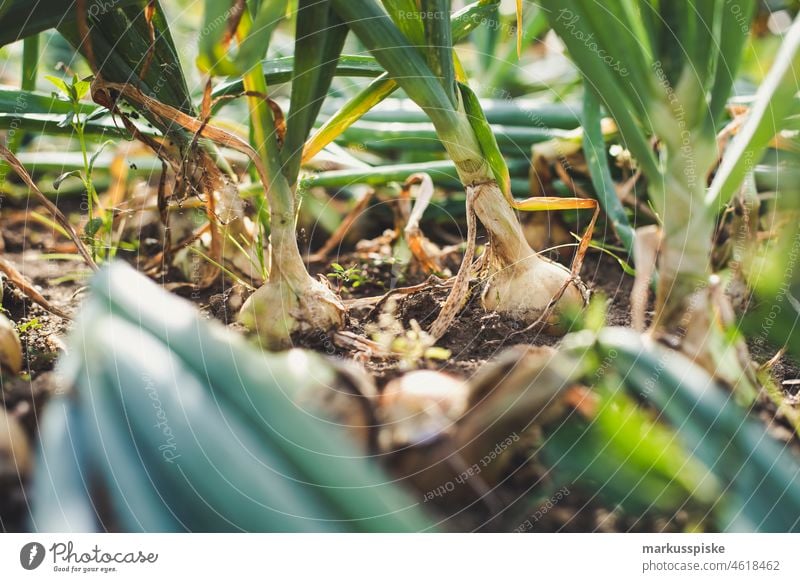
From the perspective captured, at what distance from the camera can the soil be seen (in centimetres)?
36

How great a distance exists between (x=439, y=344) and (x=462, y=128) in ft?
0.48

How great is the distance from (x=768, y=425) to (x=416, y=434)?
7.7 inches

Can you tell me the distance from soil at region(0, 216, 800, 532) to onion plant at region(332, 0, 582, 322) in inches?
1.1

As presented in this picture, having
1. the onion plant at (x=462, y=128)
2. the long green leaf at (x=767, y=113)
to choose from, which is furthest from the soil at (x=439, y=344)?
the long green leaf at (x=767, y=113)

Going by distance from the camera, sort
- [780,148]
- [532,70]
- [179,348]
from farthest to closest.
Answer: [532,70]
[780,148]
[179,348]

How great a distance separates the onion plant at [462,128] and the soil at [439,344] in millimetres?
27

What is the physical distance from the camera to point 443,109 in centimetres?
45

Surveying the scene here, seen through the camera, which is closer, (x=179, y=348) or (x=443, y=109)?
(x=179, y=348)

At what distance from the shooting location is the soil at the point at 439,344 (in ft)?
1.17

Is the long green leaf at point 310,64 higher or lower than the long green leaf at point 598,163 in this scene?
higher

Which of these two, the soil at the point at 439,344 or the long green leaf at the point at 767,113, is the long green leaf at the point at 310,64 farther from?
the long green leaf at the point at 767,113
